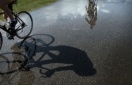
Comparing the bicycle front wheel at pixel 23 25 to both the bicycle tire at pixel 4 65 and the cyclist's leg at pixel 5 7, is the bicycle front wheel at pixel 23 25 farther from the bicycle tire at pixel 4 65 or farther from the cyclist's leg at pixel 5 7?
the bicycle tire at pixel 4 65

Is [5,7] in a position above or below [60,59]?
above

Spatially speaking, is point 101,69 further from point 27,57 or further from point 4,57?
point 4,57

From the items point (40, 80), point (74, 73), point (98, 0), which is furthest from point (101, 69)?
point (98, 0)

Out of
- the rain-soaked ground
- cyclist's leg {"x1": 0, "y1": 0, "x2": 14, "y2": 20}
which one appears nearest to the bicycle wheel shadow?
the rain-soaked ground

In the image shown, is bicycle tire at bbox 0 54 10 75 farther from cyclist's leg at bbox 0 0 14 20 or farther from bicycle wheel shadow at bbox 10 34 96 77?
cyclist's leg at bbox 0 0 14 20

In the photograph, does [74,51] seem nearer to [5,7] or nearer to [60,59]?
[60,59]

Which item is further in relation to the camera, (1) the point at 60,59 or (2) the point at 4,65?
(1) the point at 60,59

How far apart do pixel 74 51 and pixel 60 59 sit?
69cm

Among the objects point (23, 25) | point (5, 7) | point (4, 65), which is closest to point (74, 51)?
point (4, 65)

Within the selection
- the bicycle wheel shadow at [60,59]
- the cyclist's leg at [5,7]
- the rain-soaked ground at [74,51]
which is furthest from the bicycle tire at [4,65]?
the cyclist's leg at [5,7]

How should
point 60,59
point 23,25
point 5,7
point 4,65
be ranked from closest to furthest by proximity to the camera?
point 4,65 → point 60,59 → point 5,7 → point 23,25

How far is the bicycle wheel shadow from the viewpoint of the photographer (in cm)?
639

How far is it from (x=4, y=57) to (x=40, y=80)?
6.40 feet

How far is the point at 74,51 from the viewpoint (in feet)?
25.0
